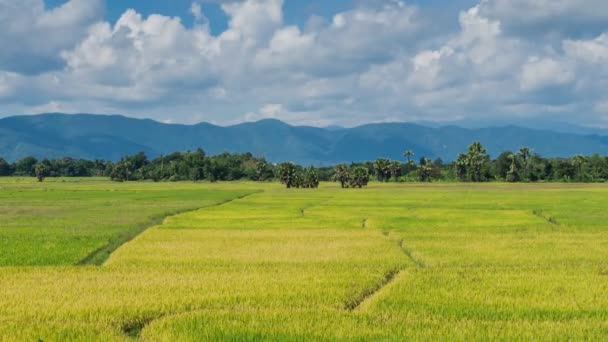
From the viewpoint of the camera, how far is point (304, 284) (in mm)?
14438

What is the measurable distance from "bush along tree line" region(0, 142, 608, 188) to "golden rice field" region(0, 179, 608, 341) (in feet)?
276

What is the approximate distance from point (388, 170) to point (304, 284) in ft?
418

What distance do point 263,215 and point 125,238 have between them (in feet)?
45.1

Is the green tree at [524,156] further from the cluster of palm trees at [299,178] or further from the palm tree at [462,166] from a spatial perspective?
the cluster of palm trees at [299,178]

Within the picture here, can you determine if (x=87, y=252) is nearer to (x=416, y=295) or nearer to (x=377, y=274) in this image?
(x=377, y=274)

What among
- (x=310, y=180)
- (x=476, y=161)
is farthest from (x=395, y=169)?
(x=310, y=180)

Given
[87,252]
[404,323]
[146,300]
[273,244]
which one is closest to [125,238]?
[87,252]

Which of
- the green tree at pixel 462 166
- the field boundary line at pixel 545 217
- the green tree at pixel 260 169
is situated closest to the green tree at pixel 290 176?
the green tree at pixel 462 166

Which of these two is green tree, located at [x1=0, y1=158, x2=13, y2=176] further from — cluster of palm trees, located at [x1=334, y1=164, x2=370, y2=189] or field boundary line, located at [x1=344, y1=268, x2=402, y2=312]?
field boundary line, located at [x1=344, y1=268, x2=402, y2=312]

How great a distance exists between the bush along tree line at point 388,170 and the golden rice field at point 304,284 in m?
84.1

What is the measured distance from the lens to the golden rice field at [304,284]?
1045 centimetres

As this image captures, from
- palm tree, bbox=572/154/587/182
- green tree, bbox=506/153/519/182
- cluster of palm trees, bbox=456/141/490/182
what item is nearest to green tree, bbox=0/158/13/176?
cluster of palm trees, bbox=456/141/490/182

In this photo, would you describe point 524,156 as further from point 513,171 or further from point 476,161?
point 476,161

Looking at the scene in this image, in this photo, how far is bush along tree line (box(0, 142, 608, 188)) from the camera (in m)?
114
